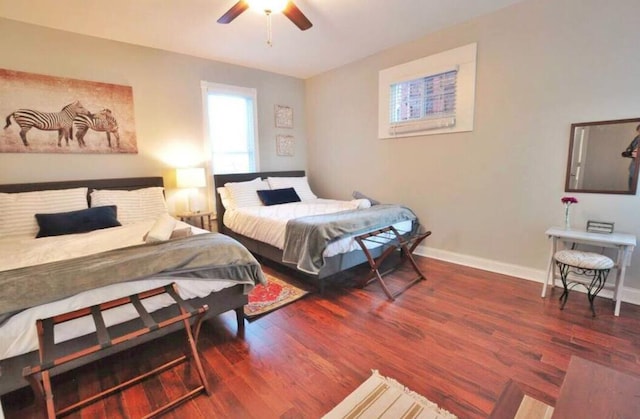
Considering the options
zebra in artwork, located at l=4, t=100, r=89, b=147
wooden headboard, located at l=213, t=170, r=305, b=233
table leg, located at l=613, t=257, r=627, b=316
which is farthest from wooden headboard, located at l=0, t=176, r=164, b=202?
table leg, located at l=613, t=257, r=627, b=316

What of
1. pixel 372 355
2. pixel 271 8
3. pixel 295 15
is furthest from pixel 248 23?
pixel 372 355

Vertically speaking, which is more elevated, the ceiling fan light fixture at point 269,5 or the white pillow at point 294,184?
the ceiling fan light fixture at point 269,5

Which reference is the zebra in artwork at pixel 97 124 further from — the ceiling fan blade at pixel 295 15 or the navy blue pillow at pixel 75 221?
the ceiling fan blade at pixel 295 15

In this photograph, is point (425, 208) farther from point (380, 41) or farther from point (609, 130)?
point (380, 41)

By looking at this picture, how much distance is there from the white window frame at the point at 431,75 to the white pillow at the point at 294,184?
4.59ft

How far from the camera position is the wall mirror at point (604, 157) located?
7.95 feet

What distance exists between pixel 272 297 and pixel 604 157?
3132 mm

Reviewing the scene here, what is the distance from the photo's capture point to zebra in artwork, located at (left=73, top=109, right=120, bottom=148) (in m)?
3.20

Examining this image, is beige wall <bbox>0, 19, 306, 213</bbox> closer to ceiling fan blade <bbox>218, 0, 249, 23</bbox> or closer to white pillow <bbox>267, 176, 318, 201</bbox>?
white pillow <bbox>267, 176, 318, 201</bbox>

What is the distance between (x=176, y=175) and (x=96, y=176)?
0.81m

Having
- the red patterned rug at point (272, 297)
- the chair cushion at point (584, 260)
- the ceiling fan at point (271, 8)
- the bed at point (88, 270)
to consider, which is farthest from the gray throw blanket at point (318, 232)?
the ceiling fan at point (271, 8)

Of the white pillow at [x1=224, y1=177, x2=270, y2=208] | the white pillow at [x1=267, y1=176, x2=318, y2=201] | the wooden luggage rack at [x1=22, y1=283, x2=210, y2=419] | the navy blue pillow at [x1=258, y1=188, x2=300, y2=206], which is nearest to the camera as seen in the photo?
the wooden luggage rack at [x1=22, y1=283, x2=210, y2=419]

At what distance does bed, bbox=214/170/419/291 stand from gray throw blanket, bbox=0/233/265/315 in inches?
30.2

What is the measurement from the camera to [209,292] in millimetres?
1975
